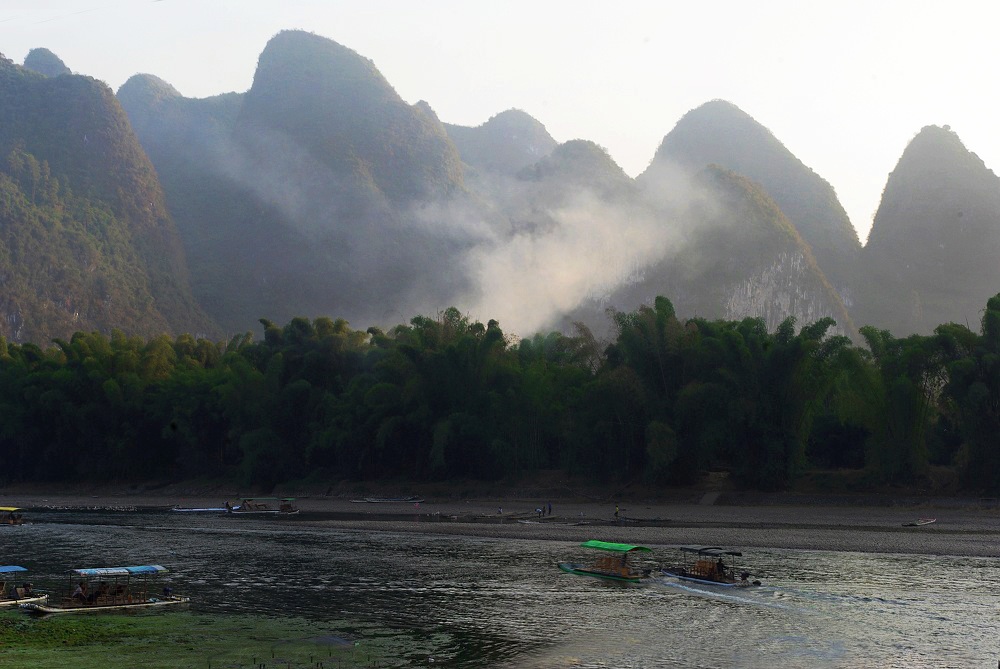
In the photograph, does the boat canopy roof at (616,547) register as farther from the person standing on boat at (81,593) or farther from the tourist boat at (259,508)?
the tourist boat at (259,508)

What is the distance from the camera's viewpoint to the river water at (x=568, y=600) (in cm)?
2261

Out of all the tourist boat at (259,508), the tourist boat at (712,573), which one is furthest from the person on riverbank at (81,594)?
the tourist boat at (259,508)

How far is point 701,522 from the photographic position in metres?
47.7

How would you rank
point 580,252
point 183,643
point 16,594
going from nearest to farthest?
1. point 183,643
2. point 16,594
3. point 580,252

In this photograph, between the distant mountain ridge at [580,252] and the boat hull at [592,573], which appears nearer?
the boat hull at [592,573]

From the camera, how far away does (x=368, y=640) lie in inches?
937

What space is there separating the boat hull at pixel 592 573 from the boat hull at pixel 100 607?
1344 cm

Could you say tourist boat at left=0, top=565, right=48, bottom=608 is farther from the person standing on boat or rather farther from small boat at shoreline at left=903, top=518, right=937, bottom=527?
small boat at shoreline at left=903, top=518, right=937, bottom=527

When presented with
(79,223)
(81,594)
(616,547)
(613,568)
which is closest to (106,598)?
(81,594)

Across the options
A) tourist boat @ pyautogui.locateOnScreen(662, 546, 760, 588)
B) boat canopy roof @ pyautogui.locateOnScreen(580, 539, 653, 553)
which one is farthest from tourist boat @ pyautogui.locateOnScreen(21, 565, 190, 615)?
tourist boat @ pyautogui.locateOnScreen(662, 546, 760, 588)

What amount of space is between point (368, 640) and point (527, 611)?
554 cm

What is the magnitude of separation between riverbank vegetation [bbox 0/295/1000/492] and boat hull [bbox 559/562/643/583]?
2064 centimetres

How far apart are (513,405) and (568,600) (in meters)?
34.9

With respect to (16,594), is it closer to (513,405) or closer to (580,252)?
(513,405)
